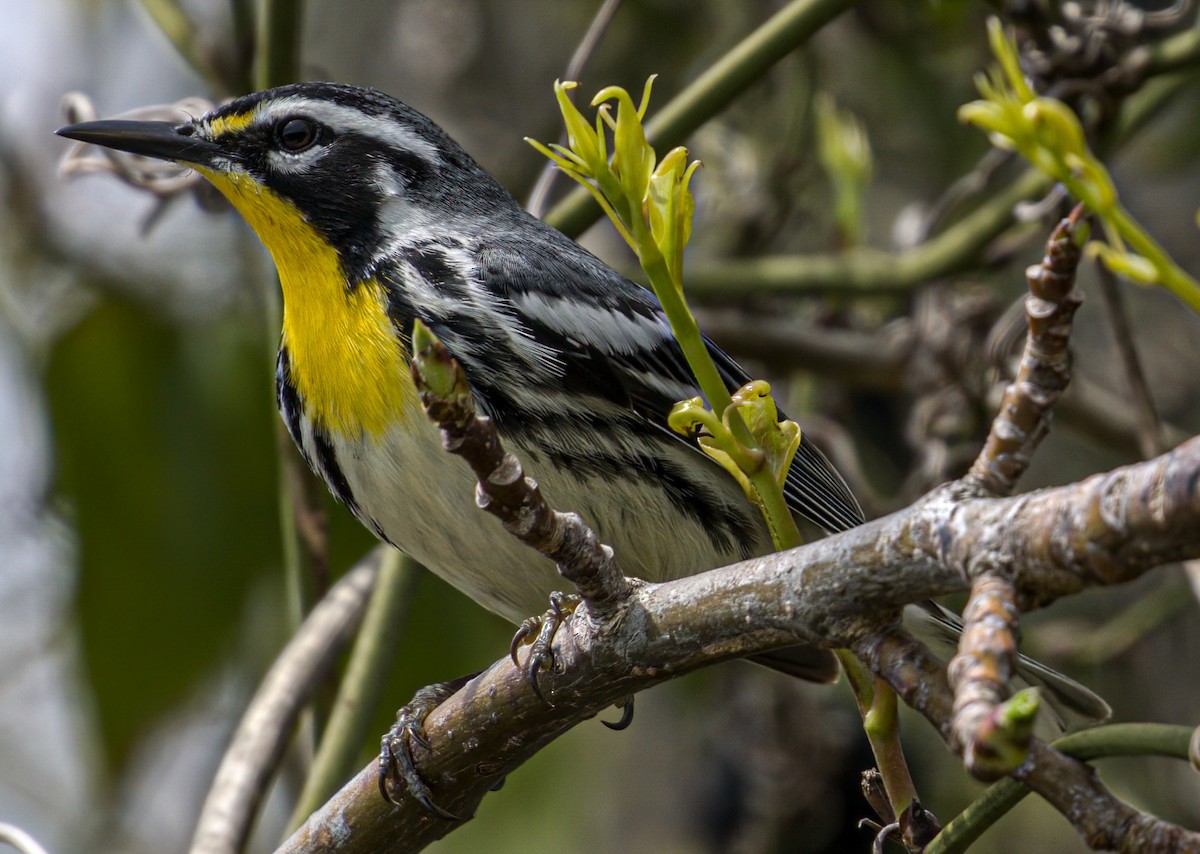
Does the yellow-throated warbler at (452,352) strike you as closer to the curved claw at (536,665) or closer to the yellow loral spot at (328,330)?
the yellow loral spot at (328,330)

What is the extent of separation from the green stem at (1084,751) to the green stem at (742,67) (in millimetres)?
1569

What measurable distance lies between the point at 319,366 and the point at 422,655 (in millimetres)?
1438

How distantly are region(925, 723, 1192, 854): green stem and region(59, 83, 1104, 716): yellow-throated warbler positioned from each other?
3.35ft

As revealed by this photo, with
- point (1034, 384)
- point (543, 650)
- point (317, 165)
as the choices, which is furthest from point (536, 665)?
point (317, 165)

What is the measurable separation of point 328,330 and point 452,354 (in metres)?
0.27

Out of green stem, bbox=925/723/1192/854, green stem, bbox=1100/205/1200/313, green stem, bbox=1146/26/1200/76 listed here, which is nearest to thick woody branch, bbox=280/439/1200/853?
green stem, bbox=1100/205/1200/313

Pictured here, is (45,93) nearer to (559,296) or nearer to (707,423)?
(559,296)

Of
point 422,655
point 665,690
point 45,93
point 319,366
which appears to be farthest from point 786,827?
point 45,93

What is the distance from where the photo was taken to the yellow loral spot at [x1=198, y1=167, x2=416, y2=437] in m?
2.30

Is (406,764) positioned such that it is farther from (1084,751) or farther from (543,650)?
(1084,751)

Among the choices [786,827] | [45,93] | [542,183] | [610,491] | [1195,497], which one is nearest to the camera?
[1195,497]

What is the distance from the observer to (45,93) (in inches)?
177

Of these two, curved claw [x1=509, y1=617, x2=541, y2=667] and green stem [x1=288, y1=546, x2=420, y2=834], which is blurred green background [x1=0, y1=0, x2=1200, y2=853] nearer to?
green stem [x1=288, y1=546, x2=420, y2=834]

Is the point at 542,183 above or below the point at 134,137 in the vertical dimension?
above
